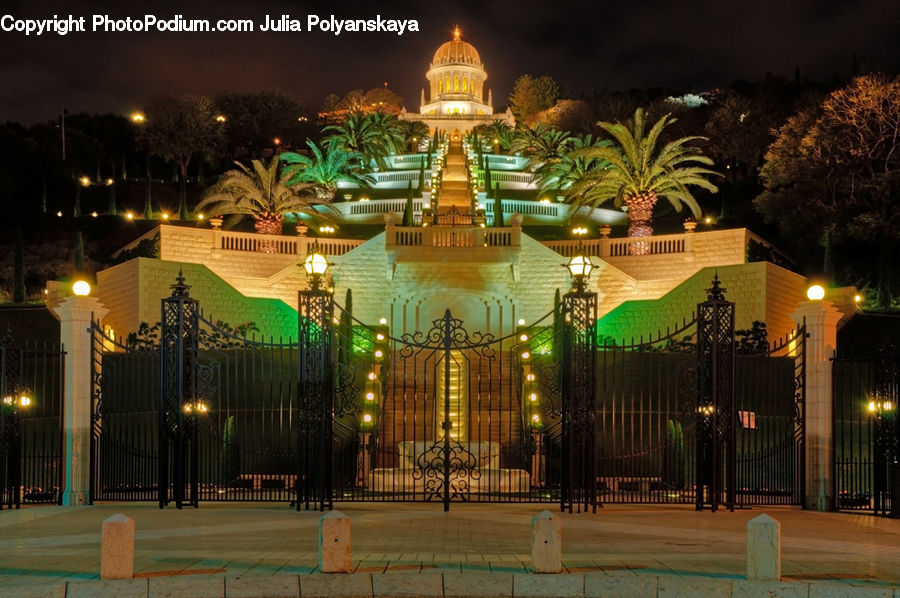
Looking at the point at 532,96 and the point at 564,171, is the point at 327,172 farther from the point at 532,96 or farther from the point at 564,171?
the point at 532,96

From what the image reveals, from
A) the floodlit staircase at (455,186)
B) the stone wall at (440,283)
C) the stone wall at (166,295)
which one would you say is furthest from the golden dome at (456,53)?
the stone wall at (166,295)

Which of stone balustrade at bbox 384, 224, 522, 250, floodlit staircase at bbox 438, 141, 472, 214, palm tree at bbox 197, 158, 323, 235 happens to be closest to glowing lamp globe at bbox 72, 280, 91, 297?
stone balustrade at bbox 384, 224, 522, 250

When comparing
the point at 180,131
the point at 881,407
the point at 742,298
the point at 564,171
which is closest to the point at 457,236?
the point at 742,298

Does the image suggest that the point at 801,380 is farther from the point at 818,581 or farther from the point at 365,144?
the point at 365,144

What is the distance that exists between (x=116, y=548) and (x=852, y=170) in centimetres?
3424

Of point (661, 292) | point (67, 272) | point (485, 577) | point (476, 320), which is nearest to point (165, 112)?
point (67, 272)

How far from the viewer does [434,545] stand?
38.5 ft

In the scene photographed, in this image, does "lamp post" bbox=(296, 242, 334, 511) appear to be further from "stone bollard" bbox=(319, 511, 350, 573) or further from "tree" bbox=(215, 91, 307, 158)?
"tree" bbox=(215, 91, 307, 158)

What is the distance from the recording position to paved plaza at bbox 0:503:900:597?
975 centimetres

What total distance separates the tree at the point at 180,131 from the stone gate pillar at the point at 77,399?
203 ft

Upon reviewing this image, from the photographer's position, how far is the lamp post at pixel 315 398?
15.5 metres

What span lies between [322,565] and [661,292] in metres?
28.2

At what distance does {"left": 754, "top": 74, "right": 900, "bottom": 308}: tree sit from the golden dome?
63.7m

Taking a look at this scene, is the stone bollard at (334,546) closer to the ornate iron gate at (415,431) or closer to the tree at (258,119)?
→ the ornate iron gate at (415,431)
